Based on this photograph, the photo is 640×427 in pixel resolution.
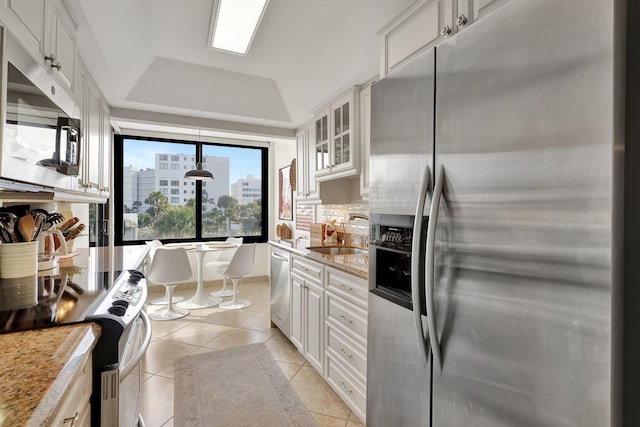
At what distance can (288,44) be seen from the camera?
257 centimetres

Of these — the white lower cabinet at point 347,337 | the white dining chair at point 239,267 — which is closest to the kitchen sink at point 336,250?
the white lower cabinet at point 347,337

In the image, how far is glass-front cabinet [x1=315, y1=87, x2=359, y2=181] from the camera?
8.49 ft

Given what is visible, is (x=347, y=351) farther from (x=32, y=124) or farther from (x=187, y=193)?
(x=187, y=193)

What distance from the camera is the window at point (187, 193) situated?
4758 millimetres

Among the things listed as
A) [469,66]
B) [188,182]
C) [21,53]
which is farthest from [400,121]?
[188,182]

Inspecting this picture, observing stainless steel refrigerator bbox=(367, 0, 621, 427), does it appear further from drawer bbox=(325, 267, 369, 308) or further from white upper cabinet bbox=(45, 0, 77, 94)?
white upper cabinet bbox=(45, 0, 77, 94)

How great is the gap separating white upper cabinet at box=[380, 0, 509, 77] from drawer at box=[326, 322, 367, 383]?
1.68 m

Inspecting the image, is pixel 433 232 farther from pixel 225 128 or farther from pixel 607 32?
pixel 225 128

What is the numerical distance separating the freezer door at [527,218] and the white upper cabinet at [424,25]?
423 mm

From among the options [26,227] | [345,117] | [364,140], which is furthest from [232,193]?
[26,227]

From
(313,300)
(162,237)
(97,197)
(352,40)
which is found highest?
(352,40)

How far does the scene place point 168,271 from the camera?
3807 millimetres

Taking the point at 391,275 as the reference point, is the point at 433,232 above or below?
above

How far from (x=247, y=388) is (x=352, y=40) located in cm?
261
